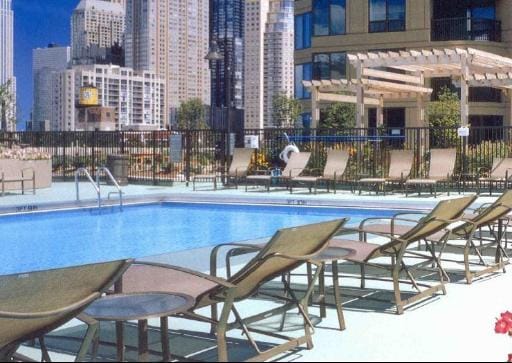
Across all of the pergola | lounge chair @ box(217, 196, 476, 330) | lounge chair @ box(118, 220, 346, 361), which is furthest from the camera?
the pergola

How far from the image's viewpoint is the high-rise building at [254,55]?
10588cm

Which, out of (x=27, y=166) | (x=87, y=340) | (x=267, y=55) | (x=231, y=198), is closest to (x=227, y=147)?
(x=231, y=198)

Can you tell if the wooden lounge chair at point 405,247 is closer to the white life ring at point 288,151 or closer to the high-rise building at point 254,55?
the white life ring at point 288,151

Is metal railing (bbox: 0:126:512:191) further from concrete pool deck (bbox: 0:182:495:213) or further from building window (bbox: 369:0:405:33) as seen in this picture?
building window (bbox: 369:0:405:33)

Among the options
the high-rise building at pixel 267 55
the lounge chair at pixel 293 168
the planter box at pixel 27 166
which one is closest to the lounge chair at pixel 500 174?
the lounge chair at pixel 293 168

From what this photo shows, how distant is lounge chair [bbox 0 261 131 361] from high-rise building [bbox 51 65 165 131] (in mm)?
124080

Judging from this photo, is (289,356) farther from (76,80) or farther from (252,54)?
(76,80)

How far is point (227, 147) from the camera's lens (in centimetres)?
2048

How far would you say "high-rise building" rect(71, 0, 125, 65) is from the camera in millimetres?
148250

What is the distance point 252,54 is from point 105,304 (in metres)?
111

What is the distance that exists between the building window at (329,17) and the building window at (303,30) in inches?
29.6

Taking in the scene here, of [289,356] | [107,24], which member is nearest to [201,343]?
[289,356]

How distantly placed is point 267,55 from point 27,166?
92206mm

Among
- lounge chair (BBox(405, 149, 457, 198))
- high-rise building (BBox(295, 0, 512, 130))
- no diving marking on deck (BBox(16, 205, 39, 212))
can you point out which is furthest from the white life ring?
high-rise building (BBox(295, 0, 512, 130))
